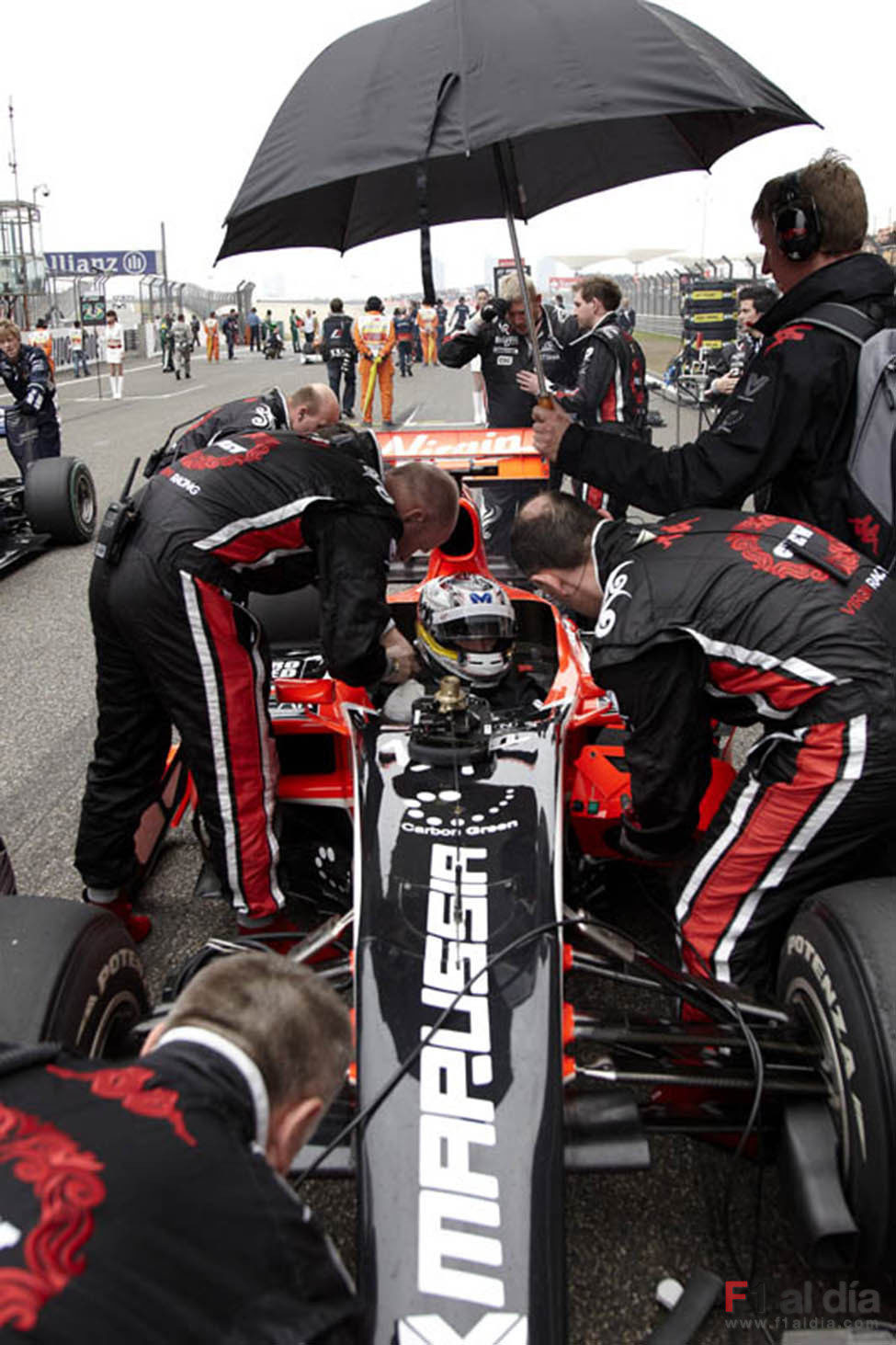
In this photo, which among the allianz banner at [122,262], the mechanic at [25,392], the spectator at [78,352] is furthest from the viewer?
the allianz banner at [122,262]

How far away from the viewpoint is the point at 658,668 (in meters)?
2.28

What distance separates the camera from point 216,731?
9.43ft

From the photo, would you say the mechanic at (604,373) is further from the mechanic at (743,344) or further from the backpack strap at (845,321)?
the backpack strap at (845,321)

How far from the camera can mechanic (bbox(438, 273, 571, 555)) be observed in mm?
6516

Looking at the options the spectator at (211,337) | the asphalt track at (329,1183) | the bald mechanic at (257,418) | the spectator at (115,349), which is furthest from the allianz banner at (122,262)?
the bald mechanic at (257,418)

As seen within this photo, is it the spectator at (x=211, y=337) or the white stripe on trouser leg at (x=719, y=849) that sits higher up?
the spectator at (x=211, y=337)

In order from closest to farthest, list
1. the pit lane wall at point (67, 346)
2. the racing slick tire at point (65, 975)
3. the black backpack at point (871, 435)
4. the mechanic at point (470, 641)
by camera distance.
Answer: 1. the racing slick tire at point (65, 975)
2. the black backpack at point (871, 435)
3. the mechanic at point (470, 641)
4. the pit lane wall at point (67, 346)

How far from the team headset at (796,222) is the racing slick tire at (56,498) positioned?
21.8 feet

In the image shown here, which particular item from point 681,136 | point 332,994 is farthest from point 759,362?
point 332,994

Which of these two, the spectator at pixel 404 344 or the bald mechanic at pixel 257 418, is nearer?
the bald mechanic at pixel 257 418

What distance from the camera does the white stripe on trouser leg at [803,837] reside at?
7.11 ft

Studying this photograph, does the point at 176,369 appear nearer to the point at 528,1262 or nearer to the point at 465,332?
the point at 465,332

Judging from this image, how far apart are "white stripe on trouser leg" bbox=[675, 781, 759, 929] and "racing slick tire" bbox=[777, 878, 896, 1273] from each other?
0.22 m

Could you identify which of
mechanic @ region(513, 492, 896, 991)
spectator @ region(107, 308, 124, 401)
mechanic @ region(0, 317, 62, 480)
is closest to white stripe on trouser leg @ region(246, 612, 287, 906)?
mechanic @ region(513, 492, 896, 991)
